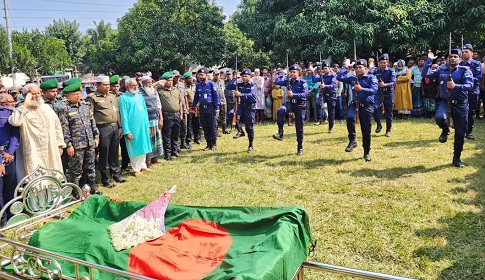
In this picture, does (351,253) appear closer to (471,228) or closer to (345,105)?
(471,228)

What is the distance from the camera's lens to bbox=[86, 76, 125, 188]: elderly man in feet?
21.5

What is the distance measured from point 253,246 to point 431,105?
33.6 ft

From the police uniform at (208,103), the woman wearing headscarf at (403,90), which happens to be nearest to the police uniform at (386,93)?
the woman wearing headscarf at (403,90)

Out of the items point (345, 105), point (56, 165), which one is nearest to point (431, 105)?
point (345, 105)

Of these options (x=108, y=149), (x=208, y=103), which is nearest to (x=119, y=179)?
(x=108, y=149)

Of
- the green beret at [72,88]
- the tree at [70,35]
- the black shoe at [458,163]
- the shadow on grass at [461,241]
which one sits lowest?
the shadow on grass at [461,241]

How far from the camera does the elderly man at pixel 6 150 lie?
16.0ft

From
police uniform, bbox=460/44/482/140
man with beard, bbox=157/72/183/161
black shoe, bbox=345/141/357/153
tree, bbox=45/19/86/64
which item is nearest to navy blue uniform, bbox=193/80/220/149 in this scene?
man with beard, bbox=157/72/183/161

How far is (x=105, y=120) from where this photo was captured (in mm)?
6578

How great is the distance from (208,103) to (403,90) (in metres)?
5.83

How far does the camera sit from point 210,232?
342 cm

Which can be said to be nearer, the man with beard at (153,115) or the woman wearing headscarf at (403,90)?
the man with beard at (153,115)

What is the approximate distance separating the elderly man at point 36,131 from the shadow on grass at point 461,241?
444 centimetres

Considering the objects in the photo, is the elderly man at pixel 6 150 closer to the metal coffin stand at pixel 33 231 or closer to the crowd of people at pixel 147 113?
the crowd of people at pixel 147 113
